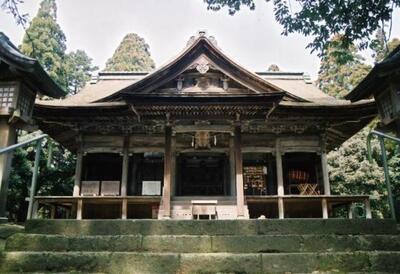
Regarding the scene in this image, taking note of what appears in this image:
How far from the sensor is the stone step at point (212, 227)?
6.30 metres

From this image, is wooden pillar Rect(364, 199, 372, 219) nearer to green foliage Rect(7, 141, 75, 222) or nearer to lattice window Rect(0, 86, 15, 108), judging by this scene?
lattice window Rect(0, 86, 15, 108)

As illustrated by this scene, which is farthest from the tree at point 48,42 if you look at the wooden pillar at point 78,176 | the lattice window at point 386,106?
the lattice window at point 386,106

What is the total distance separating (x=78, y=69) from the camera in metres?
38.5

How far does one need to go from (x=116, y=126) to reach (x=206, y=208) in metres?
4.55

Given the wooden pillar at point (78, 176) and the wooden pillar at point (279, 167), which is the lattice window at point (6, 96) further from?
the wooden pillar at point (279, 167)

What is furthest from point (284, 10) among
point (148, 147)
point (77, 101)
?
point (77, 101)

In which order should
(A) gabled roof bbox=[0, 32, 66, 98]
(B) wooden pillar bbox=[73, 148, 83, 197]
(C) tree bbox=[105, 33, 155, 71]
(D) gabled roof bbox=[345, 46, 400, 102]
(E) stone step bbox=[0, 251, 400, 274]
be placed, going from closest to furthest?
(E) stone step bbox=[0, 251, 400, 274] → (A) gabled roof bbox=[0, 32, 66, 98] → (D) gabled roof bbox=[345, 46, 400, 102] → (B) wooden pillar bbox=[73, 148, 83, 197] → (C) tree bbox=[105, 33, 155, 71]

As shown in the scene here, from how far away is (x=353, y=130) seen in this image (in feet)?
44.8

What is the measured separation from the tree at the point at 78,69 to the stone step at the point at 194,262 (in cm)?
2771

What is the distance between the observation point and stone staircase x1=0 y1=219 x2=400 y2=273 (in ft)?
17.6

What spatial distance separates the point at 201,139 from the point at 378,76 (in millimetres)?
6420

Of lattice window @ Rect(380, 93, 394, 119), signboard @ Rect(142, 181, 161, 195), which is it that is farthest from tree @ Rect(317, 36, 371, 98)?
lattice window @ Rect(380, 93, 394, 119)

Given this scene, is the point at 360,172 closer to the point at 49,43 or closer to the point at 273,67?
the point at 273,67

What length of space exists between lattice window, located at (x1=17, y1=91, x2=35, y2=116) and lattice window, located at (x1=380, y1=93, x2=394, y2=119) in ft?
27.6
